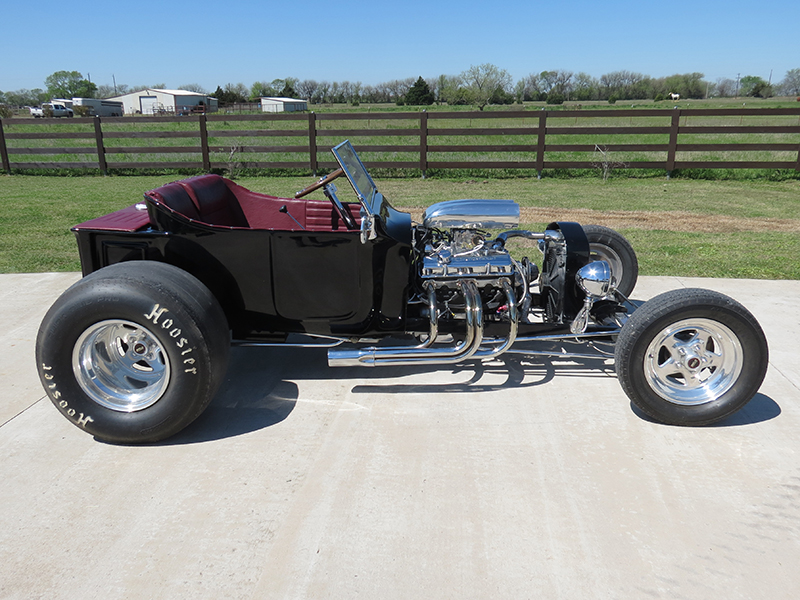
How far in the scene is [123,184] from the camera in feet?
47.4

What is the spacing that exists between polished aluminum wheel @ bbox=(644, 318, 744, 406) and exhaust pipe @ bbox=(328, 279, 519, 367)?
2.71 ft

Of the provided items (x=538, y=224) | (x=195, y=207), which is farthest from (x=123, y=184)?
(x=195, y=207)

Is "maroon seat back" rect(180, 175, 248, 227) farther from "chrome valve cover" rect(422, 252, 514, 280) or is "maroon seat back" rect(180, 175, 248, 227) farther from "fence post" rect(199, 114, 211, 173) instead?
"fence post" rect(199, 114, 211, 173)

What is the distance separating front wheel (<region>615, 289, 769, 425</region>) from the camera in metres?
3.28

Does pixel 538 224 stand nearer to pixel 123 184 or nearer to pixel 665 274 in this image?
pixel 665 274

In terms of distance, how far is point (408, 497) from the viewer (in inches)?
111

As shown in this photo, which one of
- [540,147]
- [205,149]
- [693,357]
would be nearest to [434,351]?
[693,357]

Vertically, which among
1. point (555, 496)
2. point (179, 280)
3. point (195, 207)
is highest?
point (195, 207)

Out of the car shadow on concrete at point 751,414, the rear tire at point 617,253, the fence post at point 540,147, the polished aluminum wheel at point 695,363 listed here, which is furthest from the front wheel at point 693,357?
the fence post at point 540,147

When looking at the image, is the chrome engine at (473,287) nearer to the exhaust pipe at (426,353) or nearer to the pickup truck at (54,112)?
the exhaust pipe at (426,353)

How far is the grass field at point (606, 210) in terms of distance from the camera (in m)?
7.00

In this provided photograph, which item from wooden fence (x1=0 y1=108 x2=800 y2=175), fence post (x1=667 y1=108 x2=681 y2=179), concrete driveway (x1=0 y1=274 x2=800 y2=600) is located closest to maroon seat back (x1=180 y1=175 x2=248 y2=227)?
concrete driveway (x1=0 y1=274 x2=800 y2=600)

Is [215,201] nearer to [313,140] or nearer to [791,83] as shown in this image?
[313,140]

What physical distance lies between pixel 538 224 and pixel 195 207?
5951 millimetres
